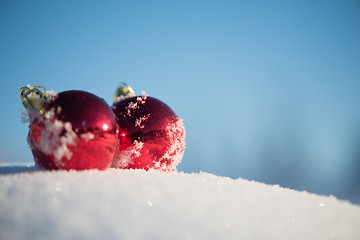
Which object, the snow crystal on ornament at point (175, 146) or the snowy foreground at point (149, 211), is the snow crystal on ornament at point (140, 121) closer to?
the snow crystal on ornament at point (175, 146)

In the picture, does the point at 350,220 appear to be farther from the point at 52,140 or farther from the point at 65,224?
the point at 52,140

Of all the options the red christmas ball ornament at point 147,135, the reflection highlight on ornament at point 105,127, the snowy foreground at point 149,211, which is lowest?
the snowy foreground at point 149,211

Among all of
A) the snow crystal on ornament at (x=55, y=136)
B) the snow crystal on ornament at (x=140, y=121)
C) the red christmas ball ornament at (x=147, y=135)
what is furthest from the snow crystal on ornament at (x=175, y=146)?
the snow crystal on ornament at (x=55, y=136)

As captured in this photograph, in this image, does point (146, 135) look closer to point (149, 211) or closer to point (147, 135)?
point (147, 135)

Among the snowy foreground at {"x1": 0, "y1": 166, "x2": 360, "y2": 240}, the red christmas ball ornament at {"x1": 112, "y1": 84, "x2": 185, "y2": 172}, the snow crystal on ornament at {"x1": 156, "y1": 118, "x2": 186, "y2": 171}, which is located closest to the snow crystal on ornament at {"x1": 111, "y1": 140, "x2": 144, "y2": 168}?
the red christmas ball ornament at {"x1": 112, "y1": 84, "x2": 185, "y2": 172}

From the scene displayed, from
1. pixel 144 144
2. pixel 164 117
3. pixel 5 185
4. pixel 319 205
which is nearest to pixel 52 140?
pixel 5 185

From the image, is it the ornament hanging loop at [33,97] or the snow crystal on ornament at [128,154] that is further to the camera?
the snow crystal on ornament at [128,154]

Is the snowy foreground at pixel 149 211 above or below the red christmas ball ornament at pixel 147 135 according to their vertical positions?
below
